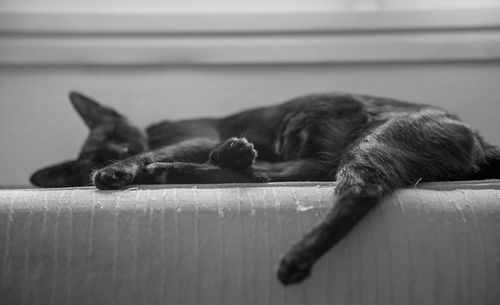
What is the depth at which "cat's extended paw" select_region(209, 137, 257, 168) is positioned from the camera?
93 centimetres

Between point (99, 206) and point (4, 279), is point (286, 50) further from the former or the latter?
point (4, 279)

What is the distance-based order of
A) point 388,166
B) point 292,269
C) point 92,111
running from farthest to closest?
point 92,111
point 388,166
point 292,269

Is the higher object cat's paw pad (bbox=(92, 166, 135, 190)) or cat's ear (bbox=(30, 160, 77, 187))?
cat's paw pad (bbox=(92, 166, 135, 190))

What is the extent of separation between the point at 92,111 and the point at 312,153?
73 centimetres

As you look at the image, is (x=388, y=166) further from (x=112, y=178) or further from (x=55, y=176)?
(x=55, y=176)

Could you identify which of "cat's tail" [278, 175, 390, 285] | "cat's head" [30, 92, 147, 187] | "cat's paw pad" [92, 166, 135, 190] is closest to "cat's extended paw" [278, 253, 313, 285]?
"cat's tail" [278, 175, 390, 285]

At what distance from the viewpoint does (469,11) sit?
1465 mm

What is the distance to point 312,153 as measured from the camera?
1.07 metres

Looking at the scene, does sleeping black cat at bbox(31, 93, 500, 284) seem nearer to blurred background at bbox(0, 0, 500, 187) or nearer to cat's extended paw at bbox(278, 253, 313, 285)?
cat's extended paw at bbox(278, 253, 313, 285)

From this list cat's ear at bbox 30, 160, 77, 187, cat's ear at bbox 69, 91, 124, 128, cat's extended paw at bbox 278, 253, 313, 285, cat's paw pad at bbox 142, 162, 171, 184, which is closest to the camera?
cat's extended paw at bbox 278, 253, 313, 285

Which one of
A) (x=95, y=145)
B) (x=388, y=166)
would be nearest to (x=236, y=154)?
(x=388, y=166)

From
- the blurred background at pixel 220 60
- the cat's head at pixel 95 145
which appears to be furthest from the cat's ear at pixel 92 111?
the blurred background at pixel 220 60

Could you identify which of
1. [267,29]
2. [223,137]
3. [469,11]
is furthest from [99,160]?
[469,11]

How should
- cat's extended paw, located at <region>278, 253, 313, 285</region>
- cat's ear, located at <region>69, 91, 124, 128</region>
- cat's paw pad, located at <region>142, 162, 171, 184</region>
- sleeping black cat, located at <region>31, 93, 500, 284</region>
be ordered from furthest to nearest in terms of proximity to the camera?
1. cat's ear, located at <region>69, 91, 124, 128</region>
2. cat's paw pad, located at <region>142, 162, 171, 184</region>
3. sleeping black cat, located at <region>31, 93, 500, 284</region>
4. cat's extended paw, located at <region>278, 253, 313, 285</region>
